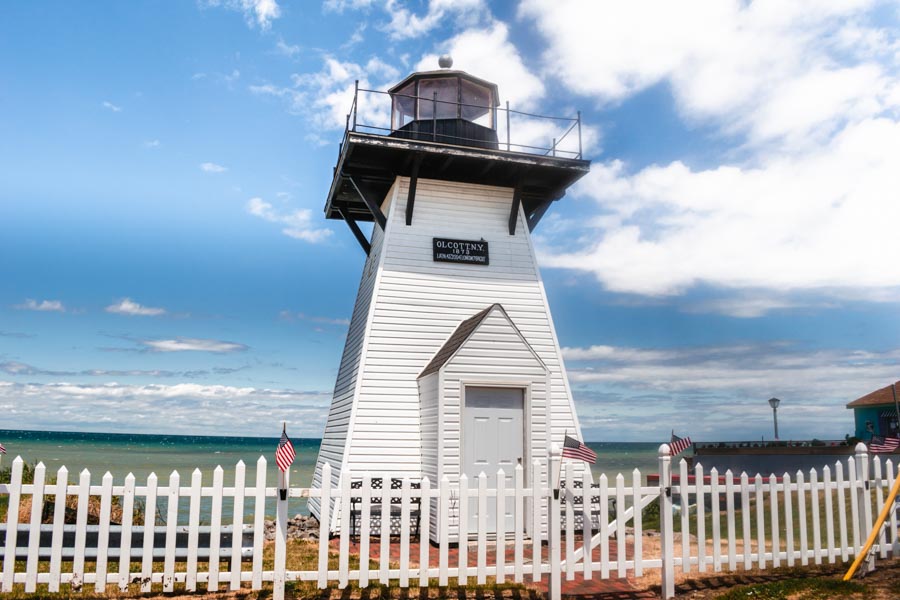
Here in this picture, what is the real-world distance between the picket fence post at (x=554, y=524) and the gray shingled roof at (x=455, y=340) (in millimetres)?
4240

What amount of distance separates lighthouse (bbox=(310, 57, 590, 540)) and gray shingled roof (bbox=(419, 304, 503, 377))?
50 mm

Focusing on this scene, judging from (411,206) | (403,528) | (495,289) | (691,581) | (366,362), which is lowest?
(691,581)

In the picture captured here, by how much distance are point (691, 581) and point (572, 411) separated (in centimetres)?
510

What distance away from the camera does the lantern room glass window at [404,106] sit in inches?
622

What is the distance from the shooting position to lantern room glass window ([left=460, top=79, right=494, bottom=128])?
15578mm

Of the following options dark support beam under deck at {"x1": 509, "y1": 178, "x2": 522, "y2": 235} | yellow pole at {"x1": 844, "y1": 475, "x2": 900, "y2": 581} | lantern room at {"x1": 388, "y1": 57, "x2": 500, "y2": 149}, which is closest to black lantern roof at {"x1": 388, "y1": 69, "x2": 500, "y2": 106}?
lantern room at {"x1": 388, "y1": 57, "x2": 500, "y2": 149}

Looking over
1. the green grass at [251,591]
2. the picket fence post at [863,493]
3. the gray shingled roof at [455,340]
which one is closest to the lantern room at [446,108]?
the gray shingled roof at [455,340]

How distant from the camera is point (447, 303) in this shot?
14094 millimetres

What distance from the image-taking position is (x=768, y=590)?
7984mm

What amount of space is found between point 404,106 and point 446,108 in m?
1.04

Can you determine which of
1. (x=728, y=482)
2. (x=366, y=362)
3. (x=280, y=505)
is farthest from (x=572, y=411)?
(x=280, y=505)

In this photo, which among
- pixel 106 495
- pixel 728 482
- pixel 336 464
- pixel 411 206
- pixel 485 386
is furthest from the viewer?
pixel 411 206

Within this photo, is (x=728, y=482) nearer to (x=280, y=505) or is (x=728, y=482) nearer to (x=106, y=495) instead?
(x=280, y=505)

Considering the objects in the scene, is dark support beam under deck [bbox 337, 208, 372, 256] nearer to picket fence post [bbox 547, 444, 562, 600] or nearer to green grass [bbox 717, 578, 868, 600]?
picket fence post [bbox 547, 444, 562, 600]
